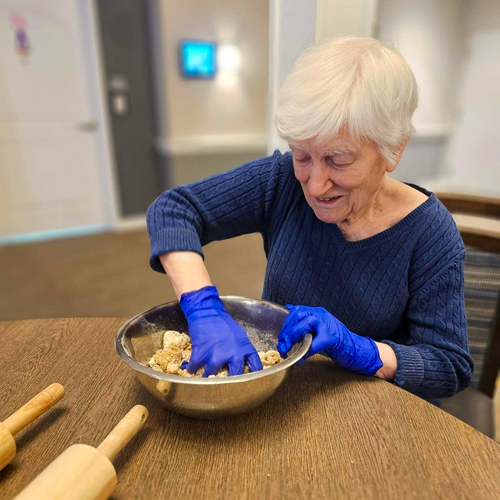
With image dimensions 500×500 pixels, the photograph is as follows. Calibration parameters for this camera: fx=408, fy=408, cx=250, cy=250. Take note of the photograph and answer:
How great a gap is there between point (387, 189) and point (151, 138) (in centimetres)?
336

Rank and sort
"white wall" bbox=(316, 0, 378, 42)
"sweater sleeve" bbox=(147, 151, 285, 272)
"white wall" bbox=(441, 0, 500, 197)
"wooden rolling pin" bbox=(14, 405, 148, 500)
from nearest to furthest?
"wooden rolling pin" bbox=(14, 405, 148, 500)
"sweater sleeve" bbox=(147, 151, 285, 272)
"white wall" bbox=(316, 0, 378, 42)
"white wall" bbox=(441, 0, 500, 197)

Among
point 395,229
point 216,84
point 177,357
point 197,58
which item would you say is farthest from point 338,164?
point 216,84

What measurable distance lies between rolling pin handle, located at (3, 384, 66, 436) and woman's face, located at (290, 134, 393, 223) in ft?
1.89

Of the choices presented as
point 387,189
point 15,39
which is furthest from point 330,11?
point 15,39

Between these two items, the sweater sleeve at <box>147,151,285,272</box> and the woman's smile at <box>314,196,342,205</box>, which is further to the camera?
the sweater sleeve at <box>147,151,285,272</box>

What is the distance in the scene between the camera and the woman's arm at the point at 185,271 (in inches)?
33.9

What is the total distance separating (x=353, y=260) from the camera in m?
0.93

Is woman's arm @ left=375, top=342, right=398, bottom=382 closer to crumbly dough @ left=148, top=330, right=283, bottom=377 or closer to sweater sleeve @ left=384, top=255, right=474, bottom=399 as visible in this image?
sweater sleeve @ left=384, top=255, right=474, bottom=399

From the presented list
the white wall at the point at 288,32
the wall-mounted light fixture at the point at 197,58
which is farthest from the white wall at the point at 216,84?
the white wall at the point at 288,32

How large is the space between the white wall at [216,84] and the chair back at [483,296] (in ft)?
10.3

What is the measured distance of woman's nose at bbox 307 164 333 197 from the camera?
79cm

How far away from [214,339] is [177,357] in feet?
0.31

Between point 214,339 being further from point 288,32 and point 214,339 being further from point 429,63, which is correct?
point 429,63

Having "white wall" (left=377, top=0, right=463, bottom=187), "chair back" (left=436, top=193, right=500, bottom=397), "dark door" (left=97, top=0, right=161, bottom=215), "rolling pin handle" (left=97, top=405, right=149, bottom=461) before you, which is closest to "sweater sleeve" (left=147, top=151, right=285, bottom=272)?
"rolling pin handle" (left=97, top=405, right=149, bottom=461)
